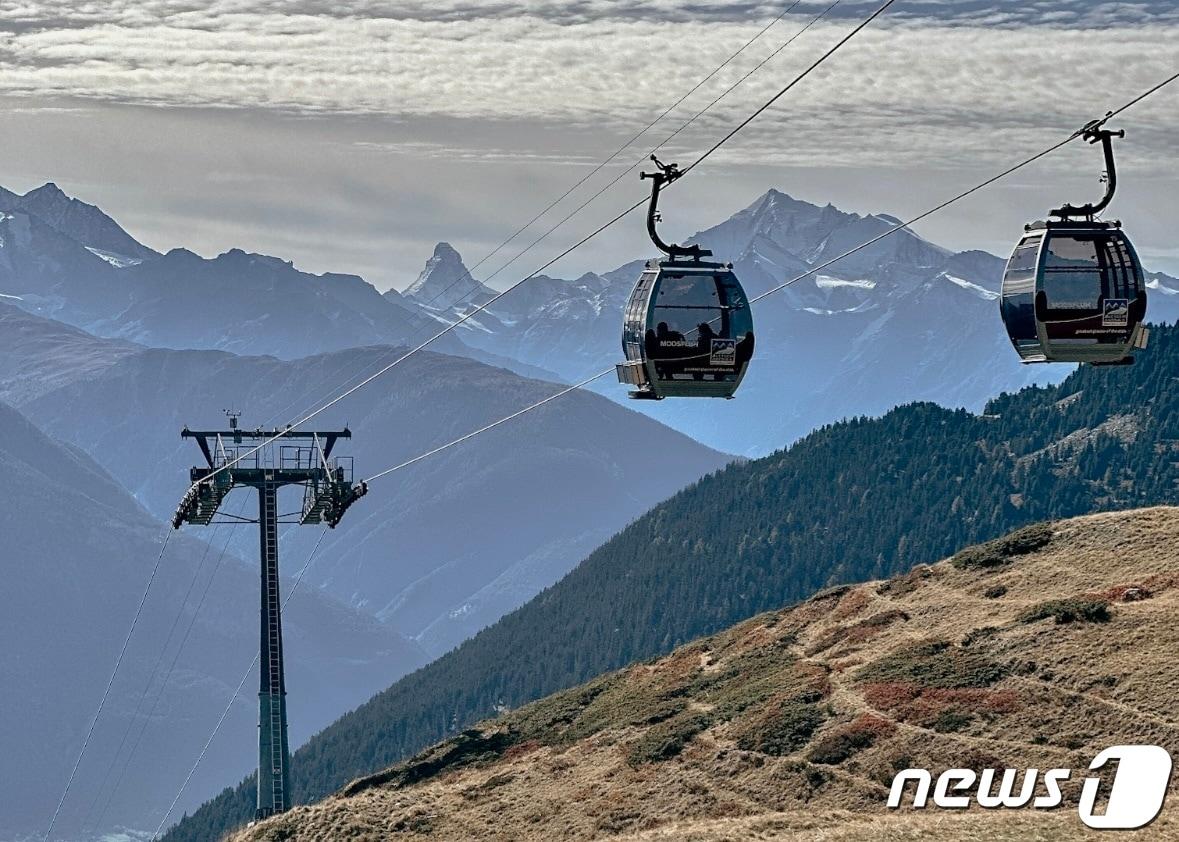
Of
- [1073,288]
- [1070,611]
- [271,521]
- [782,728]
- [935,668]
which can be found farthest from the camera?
[271,521]

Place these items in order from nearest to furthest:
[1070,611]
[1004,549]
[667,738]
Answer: [1070,611]
[667,738]
[1004,549]

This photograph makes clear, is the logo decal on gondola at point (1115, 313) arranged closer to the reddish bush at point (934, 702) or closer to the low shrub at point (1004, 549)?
the reddish bush at point (934, 702)

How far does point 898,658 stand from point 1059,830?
24.5 m

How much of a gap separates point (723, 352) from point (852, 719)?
1076 inches

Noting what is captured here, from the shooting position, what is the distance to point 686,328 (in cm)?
4644

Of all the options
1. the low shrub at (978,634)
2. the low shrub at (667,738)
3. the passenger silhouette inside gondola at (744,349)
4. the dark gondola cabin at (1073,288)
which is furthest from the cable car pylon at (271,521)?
the dark gondola cabin at (1073,288)

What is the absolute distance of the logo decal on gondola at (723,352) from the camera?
4656cm

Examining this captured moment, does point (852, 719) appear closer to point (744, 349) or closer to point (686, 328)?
point (744, 349)

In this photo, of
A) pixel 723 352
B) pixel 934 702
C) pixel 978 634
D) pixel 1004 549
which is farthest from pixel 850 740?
pixel 1004 549

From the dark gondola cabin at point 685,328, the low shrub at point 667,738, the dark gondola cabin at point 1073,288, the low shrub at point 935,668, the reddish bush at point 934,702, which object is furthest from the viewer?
the low shrub at point 667,738

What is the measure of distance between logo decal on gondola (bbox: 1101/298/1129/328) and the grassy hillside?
53.0 ft

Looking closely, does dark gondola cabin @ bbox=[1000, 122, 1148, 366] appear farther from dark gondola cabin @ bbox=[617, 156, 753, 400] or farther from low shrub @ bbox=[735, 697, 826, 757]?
low shrub @ bbox=[735, 697, 826, 757]

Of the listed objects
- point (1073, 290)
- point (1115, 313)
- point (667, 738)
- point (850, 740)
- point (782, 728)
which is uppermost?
point (1073, 290)

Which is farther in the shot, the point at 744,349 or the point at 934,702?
the point at 934,702
